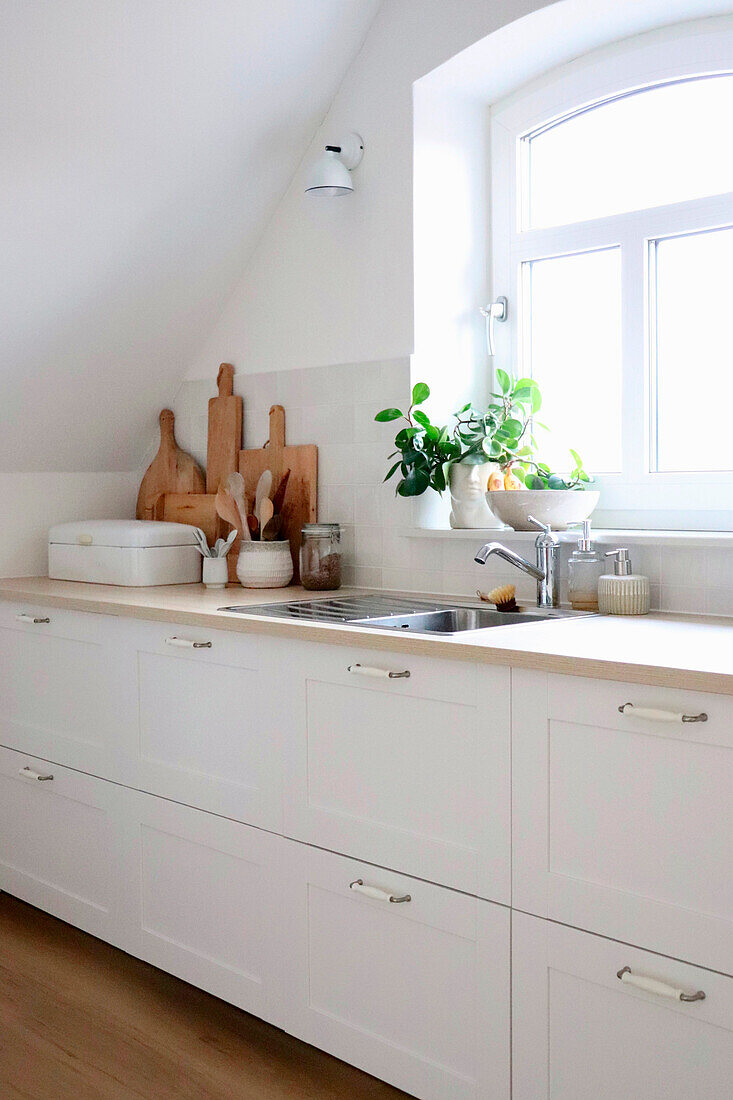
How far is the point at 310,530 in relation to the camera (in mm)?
2926

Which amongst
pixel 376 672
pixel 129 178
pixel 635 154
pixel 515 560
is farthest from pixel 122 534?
pixel 635 154

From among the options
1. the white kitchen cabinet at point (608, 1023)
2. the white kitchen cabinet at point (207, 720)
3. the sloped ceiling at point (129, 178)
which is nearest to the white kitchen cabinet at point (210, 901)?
the white kitchen cabinet at point (207, 720)

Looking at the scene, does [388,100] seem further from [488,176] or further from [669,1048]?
[669,1048]

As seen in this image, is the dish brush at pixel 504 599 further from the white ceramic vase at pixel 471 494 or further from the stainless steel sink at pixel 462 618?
the white ceramic vase at pixel 471 494

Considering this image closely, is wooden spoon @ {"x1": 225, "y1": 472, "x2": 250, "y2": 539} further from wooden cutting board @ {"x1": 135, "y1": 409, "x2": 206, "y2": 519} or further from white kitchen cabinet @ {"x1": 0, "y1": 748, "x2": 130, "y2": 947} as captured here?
white kitchen cabinet @ {"x1": 0, "y1": 748, "x2": 130, "y2": 947}

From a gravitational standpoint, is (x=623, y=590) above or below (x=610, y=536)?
below

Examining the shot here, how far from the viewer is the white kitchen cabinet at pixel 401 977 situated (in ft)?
6.30

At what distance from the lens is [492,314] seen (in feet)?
9.84

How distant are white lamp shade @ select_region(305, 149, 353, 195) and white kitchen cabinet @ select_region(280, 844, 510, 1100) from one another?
65.8 inches

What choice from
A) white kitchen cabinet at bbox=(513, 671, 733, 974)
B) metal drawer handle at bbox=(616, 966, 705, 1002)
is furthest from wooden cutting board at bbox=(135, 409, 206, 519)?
metal drawer handle at bbox=(616, 966, 705, 1002)

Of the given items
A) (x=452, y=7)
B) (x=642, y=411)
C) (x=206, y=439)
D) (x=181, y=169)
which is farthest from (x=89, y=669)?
(x=452, y=7)

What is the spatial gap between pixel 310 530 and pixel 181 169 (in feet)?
3.32

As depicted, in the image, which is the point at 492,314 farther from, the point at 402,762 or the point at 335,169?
the point at 402,762

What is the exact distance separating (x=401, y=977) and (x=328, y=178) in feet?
6.38
